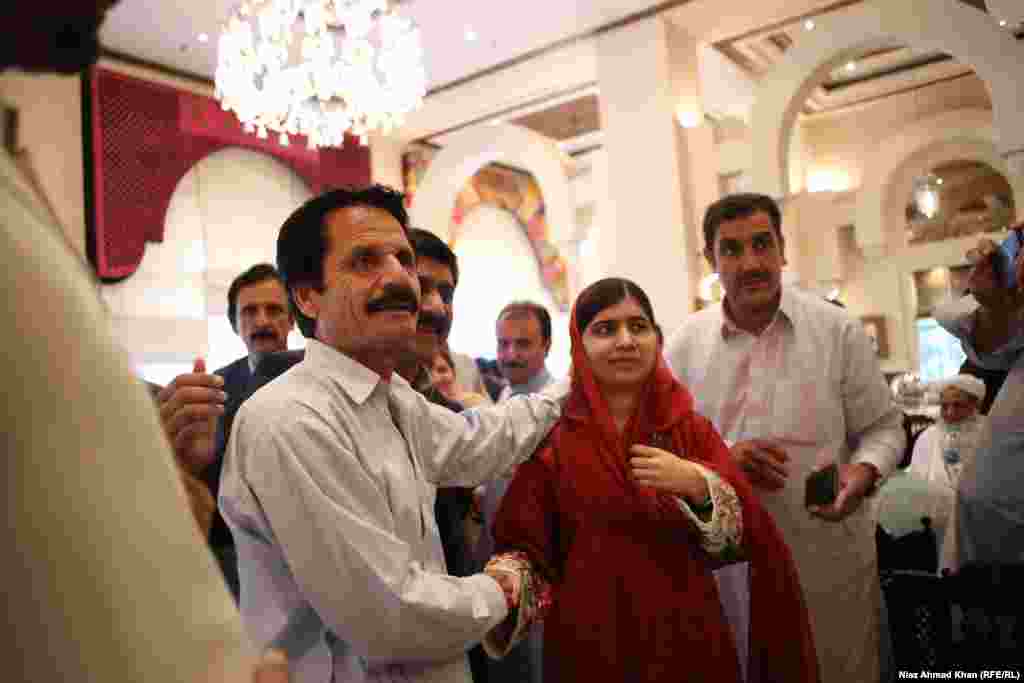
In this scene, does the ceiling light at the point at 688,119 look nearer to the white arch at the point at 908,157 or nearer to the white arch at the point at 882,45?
the white arch at the point at 882,45

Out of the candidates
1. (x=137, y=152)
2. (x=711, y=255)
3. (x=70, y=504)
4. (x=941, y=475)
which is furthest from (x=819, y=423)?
(x=137, y=152)

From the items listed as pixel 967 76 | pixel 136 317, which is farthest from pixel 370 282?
pixel 967 76

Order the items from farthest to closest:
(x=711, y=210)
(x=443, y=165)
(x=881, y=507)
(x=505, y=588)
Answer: (x=443, y=165)
(x=881, y=507)
(x=711, y=210)
(x=505, y=588)

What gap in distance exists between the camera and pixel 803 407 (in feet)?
6.78

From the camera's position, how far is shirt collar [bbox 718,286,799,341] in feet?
7.03

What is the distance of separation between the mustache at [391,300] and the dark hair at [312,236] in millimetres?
123

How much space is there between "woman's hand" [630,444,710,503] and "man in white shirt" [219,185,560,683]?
0.31 meters

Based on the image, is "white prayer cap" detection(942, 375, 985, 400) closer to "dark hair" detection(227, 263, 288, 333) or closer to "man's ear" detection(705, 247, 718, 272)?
"man's ear" detection(705, 247, 718, 272)

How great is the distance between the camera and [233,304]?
302 cm

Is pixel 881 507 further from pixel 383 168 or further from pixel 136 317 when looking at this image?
pixel 383 168

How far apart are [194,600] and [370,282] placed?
1040mm

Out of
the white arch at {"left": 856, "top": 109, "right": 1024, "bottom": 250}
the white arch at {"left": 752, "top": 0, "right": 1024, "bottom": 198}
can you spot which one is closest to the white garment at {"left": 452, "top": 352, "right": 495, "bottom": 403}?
the white arch at {"left": 752, "top": 0, "right": 1024, "bottom": 198}

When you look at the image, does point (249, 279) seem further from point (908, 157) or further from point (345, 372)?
point (908, 157)

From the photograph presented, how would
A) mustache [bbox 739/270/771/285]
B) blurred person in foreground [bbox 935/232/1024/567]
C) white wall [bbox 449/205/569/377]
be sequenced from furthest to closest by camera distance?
white wall [bbox 449/205/569/377], mustache [bbox 739/270/771/285], blurred person in foreground [bbox 935/232/1024/567]
